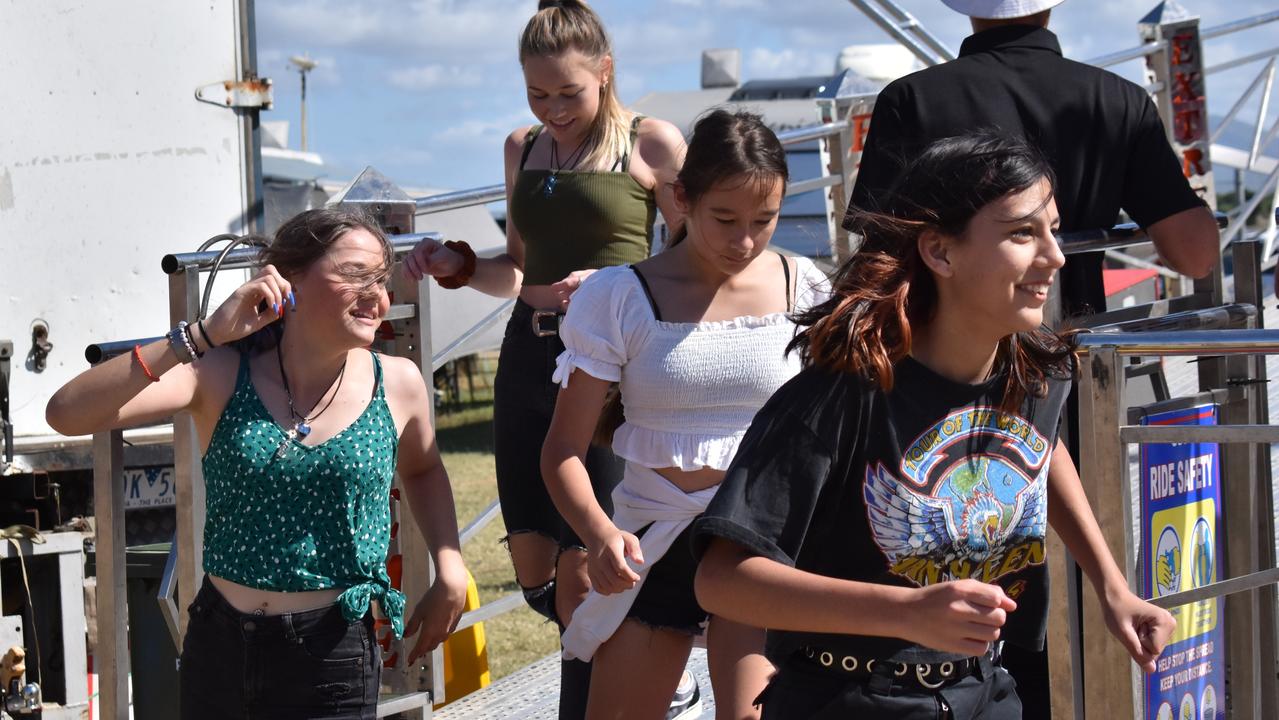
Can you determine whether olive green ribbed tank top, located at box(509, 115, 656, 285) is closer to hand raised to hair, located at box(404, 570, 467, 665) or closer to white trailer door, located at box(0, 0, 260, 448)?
hand raised to hair, located at box(404, 570, 467, 665)

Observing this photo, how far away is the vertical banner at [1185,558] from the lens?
2.98 m

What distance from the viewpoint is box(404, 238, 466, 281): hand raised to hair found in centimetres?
332

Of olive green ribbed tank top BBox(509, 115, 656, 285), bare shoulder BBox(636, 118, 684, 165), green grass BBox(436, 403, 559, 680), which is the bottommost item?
green grass BBox(436, 403, 559, 680)

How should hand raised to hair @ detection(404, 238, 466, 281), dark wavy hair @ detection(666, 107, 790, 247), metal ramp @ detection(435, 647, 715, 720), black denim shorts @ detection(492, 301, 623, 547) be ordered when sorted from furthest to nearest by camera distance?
metal ramp @ detection(435, 647, 715, 720) < black denim shorts @ detection(492, 301, 623, 547) < hand raised to hair @ detection(404, 238, 466, 281) < dark wavy hair @ detection(666, 107, 790, 247)

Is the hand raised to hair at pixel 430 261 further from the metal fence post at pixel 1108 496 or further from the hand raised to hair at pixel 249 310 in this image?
the metal fence post at pixel 1108 496

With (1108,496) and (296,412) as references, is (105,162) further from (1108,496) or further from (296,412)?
(1108,496)

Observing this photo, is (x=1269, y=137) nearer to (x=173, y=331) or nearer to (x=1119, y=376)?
(x=1119, y=376)

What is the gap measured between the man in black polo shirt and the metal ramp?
1912 millimetres

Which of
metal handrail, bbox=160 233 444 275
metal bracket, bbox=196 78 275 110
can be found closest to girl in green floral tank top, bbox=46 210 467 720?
metal handrail, bbox=160 233 444 275

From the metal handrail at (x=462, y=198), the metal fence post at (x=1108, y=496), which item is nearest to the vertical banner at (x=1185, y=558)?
the metal fence post at (x=1108, y=496)

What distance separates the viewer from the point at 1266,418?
3402 millimetres

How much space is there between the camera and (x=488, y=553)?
377 inches

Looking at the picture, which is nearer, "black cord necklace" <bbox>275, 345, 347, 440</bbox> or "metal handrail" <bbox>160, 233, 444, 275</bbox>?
"black cord necklace" <bbox>275, 345, 347, 440</bbox>

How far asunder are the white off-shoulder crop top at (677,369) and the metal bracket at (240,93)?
2.91 metres
